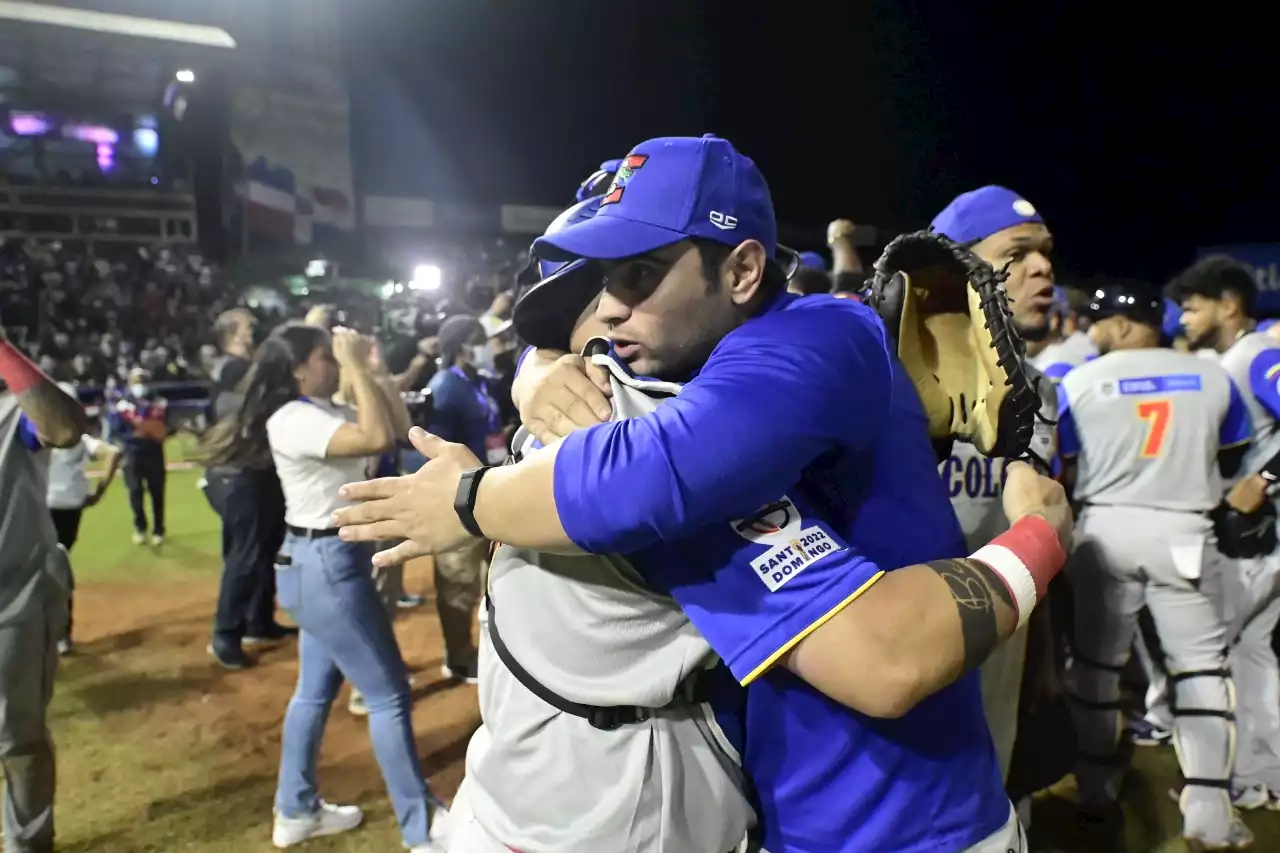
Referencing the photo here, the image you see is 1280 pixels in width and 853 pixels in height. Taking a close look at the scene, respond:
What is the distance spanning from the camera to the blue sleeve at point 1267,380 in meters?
3.91

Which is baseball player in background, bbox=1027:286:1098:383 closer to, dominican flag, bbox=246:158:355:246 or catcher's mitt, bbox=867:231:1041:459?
catcher's mitt, bbox=867:231:1041:459

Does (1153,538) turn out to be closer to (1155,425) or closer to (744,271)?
(1155,425)

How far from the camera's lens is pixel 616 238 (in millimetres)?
1351

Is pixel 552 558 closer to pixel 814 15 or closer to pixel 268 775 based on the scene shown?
pixel 268 775

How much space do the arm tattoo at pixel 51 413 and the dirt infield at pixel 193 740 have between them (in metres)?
1.83

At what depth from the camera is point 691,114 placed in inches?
619

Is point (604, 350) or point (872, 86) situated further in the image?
point (872, 86)

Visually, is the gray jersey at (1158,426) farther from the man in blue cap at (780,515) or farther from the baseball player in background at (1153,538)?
the man in blue cap at (780,515)

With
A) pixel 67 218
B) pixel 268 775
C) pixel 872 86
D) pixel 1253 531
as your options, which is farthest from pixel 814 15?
pixel 67 218

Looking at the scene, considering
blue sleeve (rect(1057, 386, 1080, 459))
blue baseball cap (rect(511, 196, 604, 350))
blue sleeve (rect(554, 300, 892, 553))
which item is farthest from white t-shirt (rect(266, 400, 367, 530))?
blue sleeve (rect(1057, 386, 1080, 459))

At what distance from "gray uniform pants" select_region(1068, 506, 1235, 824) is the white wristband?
9.64 feet

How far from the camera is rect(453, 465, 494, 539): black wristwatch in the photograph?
4.11 feet

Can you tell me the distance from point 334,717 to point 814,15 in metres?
13.2

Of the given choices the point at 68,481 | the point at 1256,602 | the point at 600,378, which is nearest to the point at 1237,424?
the point at 1256,602
